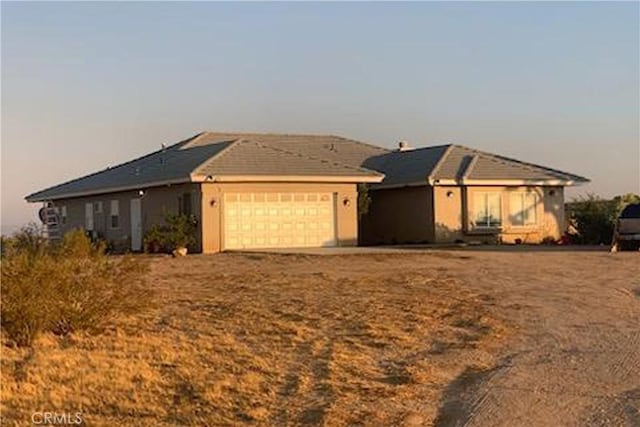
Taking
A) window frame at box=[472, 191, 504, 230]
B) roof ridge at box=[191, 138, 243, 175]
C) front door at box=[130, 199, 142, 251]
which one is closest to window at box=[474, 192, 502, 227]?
window frame at box=[472, 191, 504, 230]

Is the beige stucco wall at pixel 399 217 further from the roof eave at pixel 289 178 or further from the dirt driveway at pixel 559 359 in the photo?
the dirt driveway at pixel 559 359

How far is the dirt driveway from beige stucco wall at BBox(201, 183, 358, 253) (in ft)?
42.7

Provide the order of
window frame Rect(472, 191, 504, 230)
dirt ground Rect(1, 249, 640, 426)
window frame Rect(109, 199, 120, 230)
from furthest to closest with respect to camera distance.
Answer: window frame Rect(109, 199, 120, 230)
window frame Rect(472, 191, 504, 230)
dirt ground Rect(1, 249, 640, 426)

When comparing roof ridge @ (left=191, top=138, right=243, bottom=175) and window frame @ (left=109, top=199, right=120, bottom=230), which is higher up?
roof ridge @ (left=191, top=138, right=243, bottom=175)

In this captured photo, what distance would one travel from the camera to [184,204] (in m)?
34.8

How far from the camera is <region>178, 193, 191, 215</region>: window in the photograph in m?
34.4

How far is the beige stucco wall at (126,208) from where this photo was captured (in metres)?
35.1

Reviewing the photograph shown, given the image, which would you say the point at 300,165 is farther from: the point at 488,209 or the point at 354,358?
the point at 354,358

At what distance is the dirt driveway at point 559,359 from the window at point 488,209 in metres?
15.5

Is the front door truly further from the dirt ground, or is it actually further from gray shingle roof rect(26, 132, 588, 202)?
the dirt ground

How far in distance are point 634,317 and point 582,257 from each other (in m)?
13.3

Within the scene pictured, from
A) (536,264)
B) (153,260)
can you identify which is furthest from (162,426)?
(153,260)

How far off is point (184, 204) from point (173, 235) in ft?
6.15

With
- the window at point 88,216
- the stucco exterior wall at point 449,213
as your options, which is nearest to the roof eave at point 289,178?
the stucco exterior wall at point 449,213
